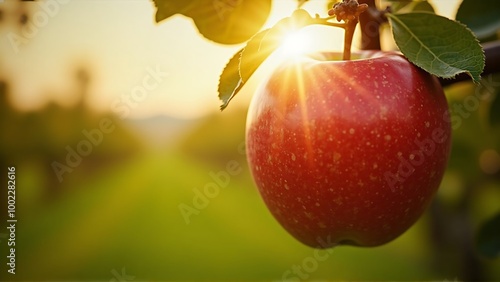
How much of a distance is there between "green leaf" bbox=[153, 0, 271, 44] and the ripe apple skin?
0.26ft

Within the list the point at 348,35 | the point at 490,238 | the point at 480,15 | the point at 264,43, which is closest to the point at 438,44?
the point at 348,35

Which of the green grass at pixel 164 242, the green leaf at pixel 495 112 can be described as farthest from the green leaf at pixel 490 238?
the green grass at pixel 164 242

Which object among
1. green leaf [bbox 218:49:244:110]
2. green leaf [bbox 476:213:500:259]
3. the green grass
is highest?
green leaf [bbox 218:49:244:110]

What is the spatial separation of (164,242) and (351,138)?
11.2 meters

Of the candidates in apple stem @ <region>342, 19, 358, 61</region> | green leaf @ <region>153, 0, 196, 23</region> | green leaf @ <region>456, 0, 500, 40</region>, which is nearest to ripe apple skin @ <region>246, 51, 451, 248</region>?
apple stem @ <region>342, 19, 358, 61</region>

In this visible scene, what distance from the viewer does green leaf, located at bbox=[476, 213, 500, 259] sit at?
1391mm

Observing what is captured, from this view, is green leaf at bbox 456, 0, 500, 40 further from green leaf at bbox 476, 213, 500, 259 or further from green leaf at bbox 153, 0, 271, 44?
green leaf at bbox 476, 213, 500, 259

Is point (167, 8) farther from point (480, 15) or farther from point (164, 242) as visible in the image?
point (164, 242)

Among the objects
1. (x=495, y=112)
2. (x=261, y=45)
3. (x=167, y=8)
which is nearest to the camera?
(x=261, y=45)

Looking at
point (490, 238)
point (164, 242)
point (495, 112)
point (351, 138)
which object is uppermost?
point (351, 138)

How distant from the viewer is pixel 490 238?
1.40 m

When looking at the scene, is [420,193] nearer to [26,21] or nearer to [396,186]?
[396,186]

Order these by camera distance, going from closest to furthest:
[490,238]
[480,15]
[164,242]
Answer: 1. [480,15]
2. [490,238]
3. [164,242]

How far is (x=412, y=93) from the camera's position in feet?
2.49
